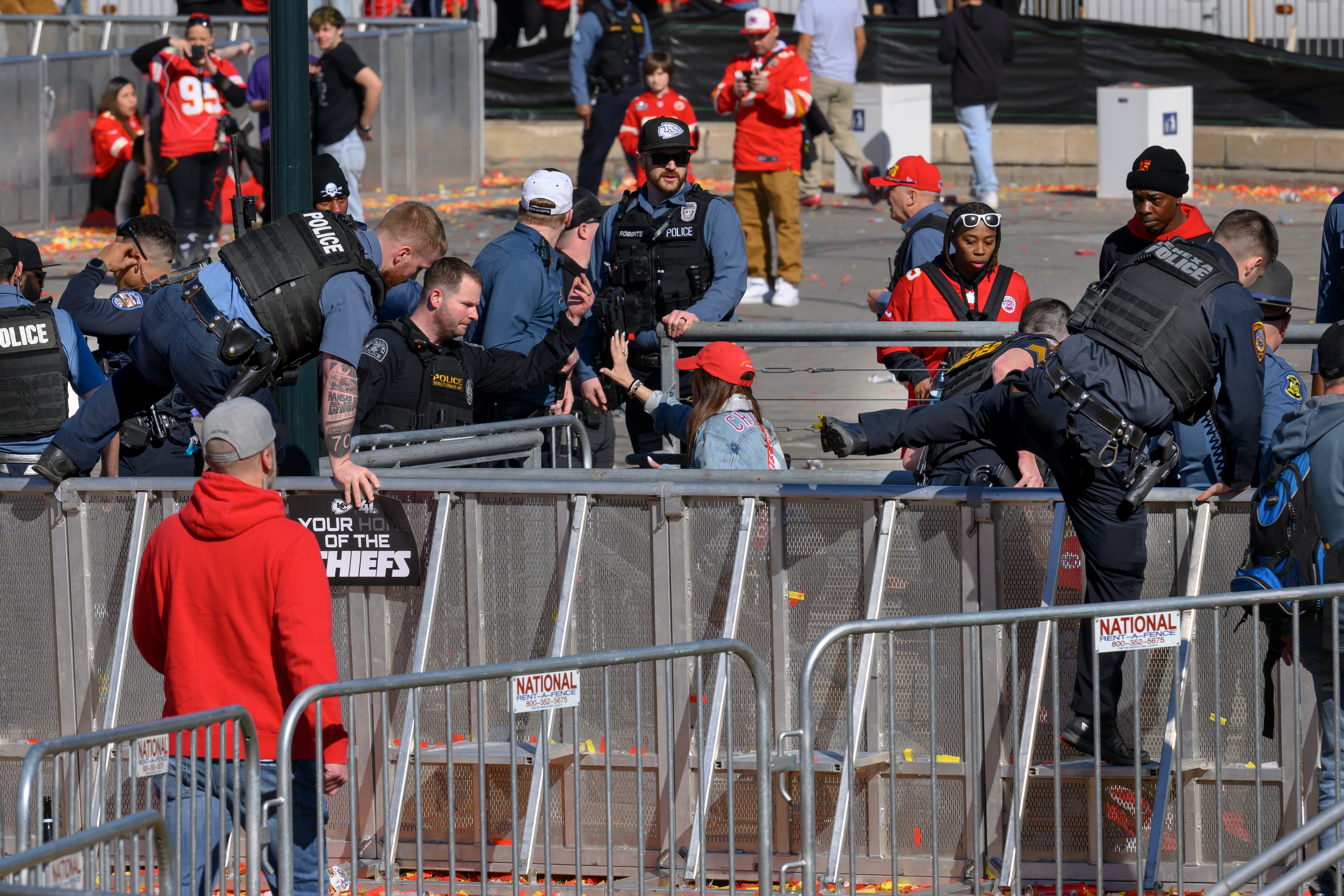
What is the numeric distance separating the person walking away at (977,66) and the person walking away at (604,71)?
305 cm

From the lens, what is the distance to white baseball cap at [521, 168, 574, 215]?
815cm

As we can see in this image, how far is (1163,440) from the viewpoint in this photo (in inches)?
222

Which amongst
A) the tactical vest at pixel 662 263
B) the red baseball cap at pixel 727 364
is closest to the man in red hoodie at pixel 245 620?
the red baseball cap at pixel 727 364

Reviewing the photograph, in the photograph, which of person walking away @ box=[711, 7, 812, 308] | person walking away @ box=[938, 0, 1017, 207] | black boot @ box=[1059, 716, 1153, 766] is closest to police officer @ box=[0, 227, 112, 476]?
black boot @ box=[1059, 716, 1153, 766]

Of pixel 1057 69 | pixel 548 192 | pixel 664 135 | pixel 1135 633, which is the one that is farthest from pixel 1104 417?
pixel 1057 69

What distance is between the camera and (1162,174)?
7.21 meters

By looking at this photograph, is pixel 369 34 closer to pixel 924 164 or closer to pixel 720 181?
pixel 720 181

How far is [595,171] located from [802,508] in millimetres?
11619

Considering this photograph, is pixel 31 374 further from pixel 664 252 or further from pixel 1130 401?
pixel 1130 401

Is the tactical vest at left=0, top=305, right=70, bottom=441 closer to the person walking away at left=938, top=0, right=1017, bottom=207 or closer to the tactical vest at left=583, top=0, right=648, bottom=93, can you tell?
the tactical vest at left=583, top=0, right=648, bottom=93

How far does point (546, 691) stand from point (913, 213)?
4.93 metres

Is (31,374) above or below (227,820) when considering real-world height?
above

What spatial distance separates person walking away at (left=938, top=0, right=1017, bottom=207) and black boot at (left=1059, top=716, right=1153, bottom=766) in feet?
40.4

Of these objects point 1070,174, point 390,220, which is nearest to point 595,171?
point 1070,174
